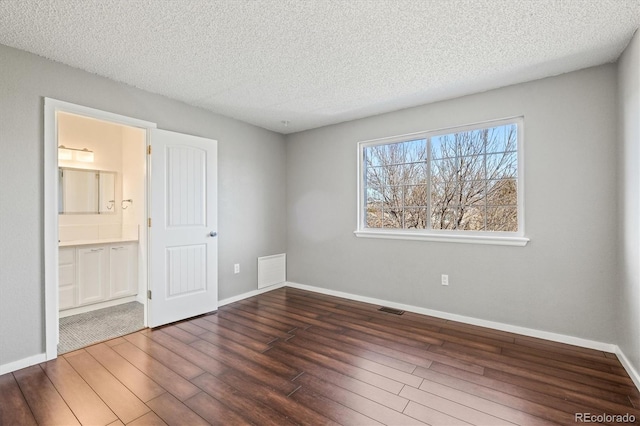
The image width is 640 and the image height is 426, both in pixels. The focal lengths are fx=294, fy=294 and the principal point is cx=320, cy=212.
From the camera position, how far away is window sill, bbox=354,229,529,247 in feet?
9.73

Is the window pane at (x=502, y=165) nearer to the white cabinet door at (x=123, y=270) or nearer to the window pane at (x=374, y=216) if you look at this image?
the window pane at (x=374, y=216)

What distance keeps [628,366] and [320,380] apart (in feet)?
7.63

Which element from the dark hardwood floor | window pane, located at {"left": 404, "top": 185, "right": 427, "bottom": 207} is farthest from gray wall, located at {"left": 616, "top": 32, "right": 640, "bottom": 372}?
window pane, located at {"left": 404, "top": 185, "right": 427, "bottom": 207}

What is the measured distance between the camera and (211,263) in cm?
366

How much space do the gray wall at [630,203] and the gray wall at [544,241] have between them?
0.16 m

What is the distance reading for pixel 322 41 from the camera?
223 cm

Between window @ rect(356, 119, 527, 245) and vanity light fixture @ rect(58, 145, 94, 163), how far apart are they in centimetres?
382

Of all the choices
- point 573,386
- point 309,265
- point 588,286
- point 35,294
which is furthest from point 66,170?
point 588,286

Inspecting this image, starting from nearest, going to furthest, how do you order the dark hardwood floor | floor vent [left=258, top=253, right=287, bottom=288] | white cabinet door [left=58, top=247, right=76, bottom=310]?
the dark hardwood floor
white cabinet door [left=58, top=247, right=76, bottom=310]
floor vent [left=258, top=253, right=287, bottom=288]

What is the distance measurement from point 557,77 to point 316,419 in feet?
11.5

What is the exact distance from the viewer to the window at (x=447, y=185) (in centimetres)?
310

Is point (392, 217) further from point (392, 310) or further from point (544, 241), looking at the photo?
point (544, 241)

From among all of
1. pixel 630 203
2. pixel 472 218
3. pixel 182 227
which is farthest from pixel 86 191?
pixel 630 203

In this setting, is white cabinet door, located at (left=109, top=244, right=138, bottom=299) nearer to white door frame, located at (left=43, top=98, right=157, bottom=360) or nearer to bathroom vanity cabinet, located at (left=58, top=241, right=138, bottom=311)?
bathroom vanity cabinet, located at (left=58, top=241, right=138, bottom=311)
